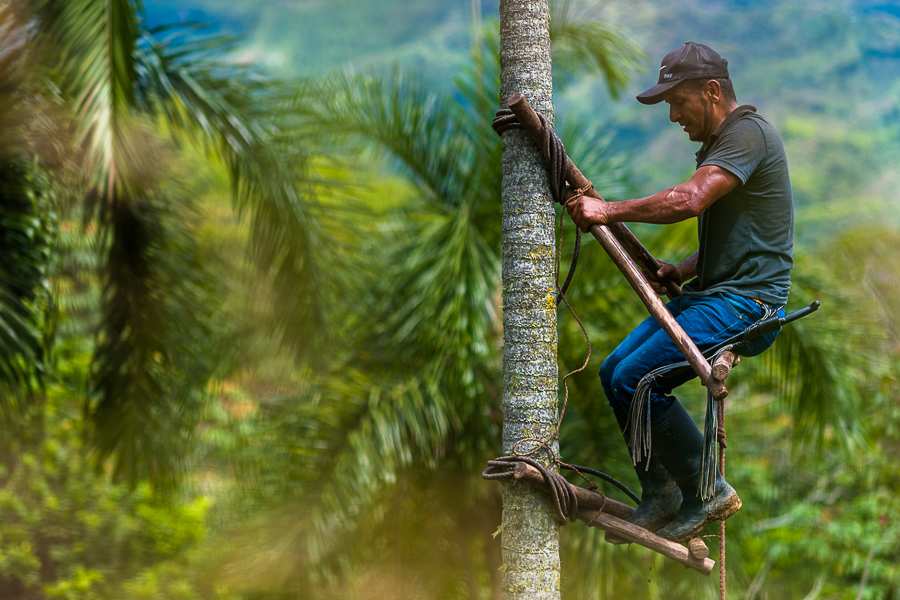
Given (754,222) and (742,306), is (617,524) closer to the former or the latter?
(742,306)

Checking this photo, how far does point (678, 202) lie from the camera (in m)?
2.21

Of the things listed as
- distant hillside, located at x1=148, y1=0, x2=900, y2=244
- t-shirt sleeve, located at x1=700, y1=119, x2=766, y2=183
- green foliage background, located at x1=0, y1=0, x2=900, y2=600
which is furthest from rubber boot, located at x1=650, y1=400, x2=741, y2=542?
distant hillside, located at x1=148, y1=0, x2=900, y2=244

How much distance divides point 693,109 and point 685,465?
1.16m

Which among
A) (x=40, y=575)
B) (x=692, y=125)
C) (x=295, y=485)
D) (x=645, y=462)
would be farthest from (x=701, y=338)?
(x=40, y=575)

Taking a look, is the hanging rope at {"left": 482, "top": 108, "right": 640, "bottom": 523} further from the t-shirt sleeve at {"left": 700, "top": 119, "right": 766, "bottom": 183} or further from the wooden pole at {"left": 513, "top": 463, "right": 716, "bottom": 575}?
the t-shirt sleeve at {"left": 700, "top": 119, "right": 766, "bottom": 183}

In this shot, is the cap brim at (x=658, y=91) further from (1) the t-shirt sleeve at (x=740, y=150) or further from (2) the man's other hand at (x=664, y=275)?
(2) the man's other hand at (x=664, y=275)

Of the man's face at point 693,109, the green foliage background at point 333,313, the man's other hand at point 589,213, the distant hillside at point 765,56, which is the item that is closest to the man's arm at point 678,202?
the man's other hand at point 589,213

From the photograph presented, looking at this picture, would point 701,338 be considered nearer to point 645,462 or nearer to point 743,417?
point 645,462

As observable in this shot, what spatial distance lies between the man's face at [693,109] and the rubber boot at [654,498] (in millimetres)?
981

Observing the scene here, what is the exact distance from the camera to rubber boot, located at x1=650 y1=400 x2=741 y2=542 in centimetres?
235

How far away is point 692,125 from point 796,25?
53754 millimetres

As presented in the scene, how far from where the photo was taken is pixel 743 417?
29.0ft

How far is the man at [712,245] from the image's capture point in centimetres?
229

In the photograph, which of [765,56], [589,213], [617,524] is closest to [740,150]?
[589,213]
